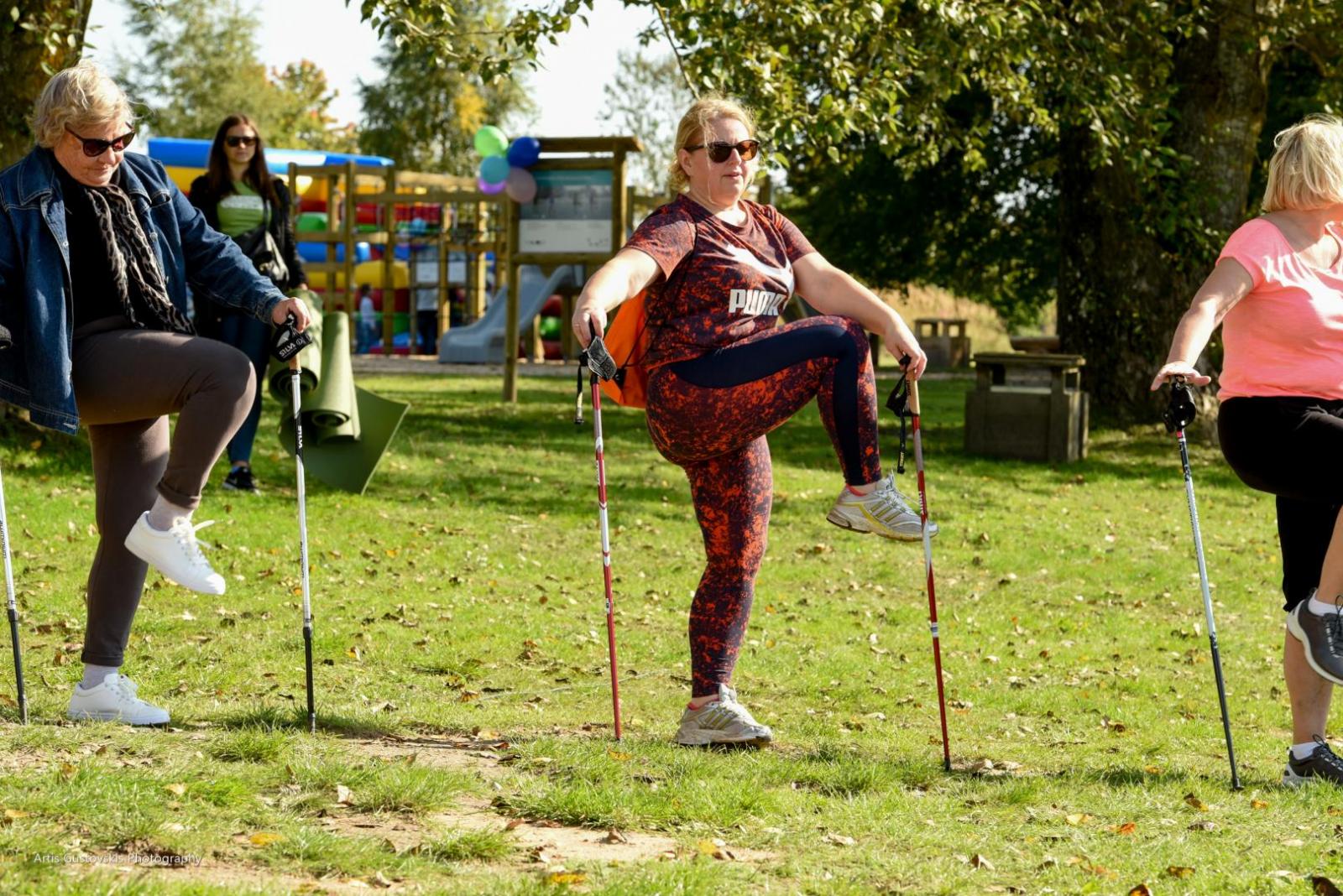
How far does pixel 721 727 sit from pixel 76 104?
9.46 ft

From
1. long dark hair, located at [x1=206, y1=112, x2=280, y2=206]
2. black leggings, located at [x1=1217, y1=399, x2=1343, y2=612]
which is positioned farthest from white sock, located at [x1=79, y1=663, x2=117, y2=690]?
long dark hair, located at [x1=206, y1=112, x2=280, y2=206]

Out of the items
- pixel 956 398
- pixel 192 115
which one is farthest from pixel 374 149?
pixel 956 398

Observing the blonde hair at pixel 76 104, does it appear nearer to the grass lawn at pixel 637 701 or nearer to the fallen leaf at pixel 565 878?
the grass lawn at pixel 637 701

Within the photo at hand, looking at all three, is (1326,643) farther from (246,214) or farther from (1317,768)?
(246,214)

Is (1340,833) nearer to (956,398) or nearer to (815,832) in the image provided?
(815,832)

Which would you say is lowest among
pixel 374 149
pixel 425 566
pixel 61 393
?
pixel 425 566

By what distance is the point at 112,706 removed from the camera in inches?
214

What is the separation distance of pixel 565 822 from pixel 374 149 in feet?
160

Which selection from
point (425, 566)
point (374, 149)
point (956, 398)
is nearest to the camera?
point (425, 566)

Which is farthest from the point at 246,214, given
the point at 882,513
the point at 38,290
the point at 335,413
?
the point at 882,513

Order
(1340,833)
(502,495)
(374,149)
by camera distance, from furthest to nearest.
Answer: (374,149), (502,495), (1340,833)

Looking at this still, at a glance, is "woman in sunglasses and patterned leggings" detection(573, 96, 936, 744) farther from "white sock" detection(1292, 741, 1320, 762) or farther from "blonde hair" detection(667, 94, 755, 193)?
"white sock" detection(1292, 741, 1320, 762)

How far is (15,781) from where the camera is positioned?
14.3 ft

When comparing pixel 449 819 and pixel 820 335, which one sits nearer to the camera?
pixel 449 819
